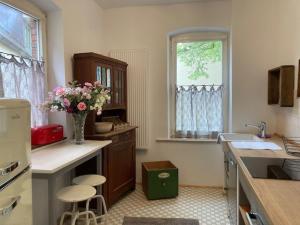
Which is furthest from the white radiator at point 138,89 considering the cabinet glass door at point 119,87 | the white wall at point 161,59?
the cabinet glass door at point 119,87

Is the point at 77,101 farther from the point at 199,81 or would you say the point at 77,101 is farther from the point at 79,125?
the point at 199,81

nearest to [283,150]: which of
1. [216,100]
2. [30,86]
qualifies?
[216,100]

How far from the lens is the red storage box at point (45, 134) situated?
236cm

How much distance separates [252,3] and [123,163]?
2577 mm

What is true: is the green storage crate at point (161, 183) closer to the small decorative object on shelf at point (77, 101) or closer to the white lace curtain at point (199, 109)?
the white lace curtain at point (199, 109)

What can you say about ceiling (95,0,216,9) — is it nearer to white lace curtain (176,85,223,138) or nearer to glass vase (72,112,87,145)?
white lace curtain (176,85,223,138)

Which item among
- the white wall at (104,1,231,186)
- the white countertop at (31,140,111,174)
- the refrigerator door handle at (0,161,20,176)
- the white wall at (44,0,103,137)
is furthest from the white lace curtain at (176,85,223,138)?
the refrigerator door handle at (0,161,20,176)

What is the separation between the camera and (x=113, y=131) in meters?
3.13

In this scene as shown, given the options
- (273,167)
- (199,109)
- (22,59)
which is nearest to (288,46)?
(199,109)

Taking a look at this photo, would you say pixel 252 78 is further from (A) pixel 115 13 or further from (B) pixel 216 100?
(A) pixel 115 13

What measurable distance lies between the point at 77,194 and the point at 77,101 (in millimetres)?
892

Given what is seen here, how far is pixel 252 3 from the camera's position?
10.6ft

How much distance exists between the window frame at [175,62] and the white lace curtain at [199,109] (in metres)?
0.08

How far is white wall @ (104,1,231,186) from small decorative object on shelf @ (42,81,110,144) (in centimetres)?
133
